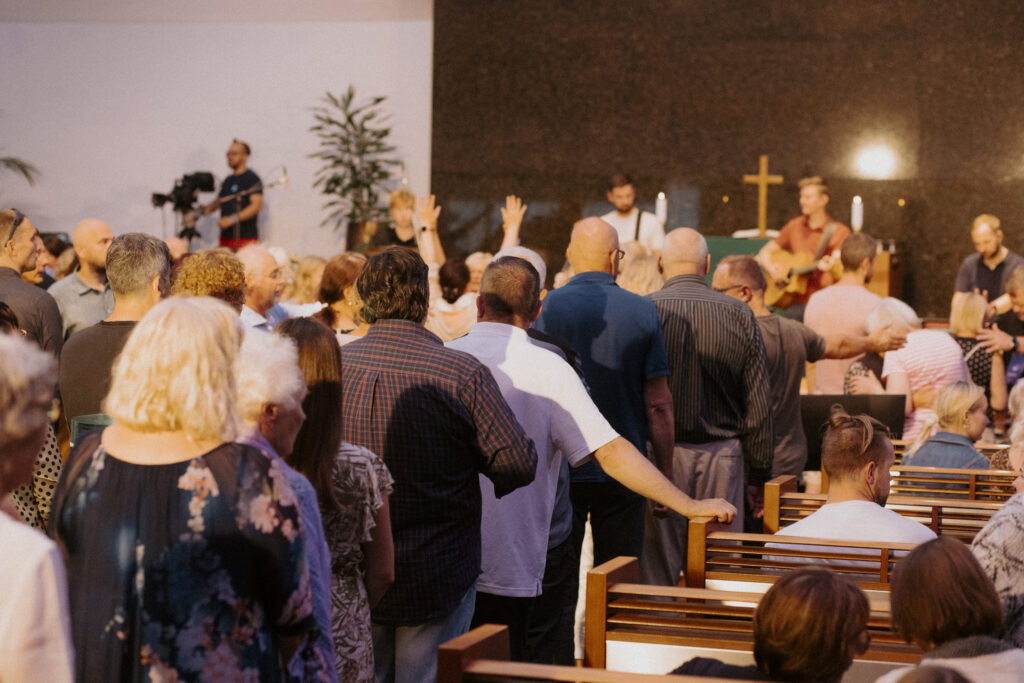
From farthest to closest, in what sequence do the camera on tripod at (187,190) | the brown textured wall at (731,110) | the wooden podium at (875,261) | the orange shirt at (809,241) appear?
the brown textured wall at (731,110) < the camera on tripod at (187,190) < the wooden podium at (875,261) < the orange shirt at (809,241)

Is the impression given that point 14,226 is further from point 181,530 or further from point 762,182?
point 762,182

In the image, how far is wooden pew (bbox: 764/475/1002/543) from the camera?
3.46 m

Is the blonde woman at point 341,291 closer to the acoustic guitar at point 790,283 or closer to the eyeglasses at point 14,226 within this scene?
the eyeglasses at point 14,226

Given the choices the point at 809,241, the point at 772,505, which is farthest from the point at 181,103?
the point at 772,505

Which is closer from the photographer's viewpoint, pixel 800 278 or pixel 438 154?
pixel 800 278

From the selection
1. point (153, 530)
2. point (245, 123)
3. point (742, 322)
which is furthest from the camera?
point (245, 123)

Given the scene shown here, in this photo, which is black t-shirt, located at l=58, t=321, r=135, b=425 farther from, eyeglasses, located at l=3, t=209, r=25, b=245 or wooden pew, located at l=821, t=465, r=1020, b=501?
wooden pew, located at l=821, t=465, r=1020, b=501

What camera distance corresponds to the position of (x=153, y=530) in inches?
68.3

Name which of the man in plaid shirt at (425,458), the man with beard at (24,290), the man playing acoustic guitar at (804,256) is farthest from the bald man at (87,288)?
the man playing acoustic guitar at (804,256)

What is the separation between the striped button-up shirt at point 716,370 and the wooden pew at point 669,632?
2.15 m

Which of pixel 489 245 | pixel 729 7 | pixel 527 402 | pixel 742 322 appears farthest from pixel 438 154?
pixel 527 402

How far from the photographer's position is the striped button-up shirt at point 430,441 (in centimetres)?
276

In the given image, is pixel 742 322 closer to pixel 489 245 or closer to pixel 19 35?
pixel 489 245

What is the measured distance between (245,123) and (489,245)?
287cm
